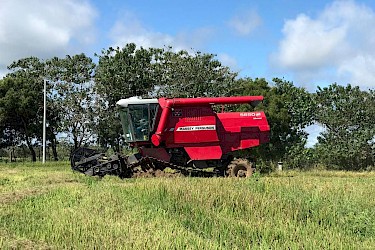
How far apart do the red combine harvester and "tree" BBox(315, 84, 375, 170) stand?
42.6 feet

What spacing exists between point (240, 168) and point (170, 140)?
122 inches

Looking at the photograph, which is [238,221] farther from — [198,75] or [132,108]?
[198,75]

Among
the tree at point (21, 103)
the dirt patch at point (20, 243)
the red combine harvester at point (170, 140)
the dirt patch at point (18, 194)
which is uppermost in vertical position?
the tree at point (21, 103)

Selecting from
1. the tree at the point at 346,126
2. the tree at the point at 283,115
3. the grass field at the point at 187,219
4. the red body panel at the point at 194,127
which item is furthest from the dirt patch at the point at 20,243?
the tree at the point at 346,126

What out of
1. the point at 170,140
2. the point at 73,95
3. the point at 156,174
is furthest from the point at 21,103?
the point at 156,174

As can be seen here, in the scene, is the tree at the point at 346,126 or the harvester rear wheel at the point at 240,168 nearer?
the harvester rear wheel at the point at 240,168

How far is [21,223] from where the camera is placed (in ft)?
24.1

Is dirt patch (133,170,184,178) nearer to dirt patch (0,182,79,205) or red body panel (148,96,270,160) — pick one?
red body panel (148,96,270,160)

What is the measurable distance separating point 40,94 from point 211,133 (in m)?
24.6

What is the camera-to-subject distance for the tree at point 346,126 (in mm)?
28219

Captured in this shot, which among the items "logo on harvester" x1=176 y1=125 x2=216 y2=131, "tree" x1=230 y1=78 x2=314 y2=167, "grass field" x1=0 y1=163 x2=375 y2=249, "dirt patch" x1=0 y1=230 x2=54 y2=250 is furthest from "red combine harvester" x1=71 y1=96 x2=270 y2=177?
"dirt patch" x1=0 y1=230 x2=54 y2=250

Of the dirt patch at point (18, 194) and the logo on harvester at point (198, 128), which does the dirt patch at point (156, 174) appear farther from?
the dirt patch at point (18, 194)

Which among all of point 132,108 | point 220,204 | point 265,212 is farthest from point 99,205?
point 132,108

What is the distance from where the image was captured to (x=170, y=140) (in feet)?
57.4
